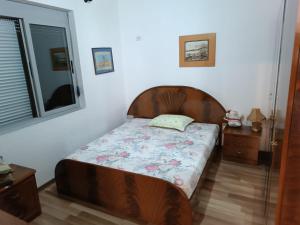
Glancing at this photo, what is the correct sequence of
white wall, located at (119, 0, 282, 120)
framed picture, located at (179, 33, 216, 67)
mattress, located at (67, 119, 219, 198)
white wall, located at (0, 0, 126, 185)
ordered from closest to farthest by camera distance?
mattress, located at (67, 119, 219, 198), white wall, located at (0, 0, 126, 185), white wall, located at (119, 0, 282, 120), framed picture, located at (179, 33, 216, 67)

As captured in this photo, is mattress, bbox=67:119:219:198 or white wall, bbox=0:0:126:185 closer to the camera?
mattress, bbox=67:119:219:198

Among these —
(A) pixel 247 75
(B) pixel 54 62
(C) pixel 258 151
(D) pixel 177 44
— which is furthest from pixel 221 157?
(B) pixel 54 62

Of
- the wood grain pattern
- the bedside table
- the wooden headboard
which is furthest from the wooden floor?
the wood grain pattern

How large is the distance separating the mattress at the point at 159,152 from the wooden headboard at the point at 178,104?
0.19 metres

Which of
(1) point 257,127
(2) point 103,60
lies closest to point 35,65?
(2) point 103,60

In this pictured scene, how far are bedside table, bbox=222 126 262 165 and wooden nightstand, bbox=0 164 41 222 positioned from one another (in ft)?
7.64

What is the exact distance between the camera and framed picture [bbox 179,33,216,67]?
10.1 ft

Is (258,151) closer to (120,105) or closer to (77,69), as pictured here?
(120,105)

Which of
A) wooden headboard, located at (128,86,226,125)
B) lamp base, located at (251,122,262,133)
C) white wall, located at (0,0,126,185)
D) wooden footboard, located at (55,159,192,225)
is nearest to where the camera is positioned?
wooden footboard, located at (55,159,192,225)

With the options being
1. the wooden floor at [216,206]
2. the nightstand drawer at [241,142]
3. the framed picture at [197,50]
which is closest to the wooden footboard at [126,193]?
the wooden floor at [216,206]

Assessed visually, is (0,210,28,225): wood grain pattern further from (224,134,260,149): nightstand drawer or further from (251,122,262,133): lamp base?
(251,122,262,133): lamp base

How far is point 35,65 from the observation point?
2512 millimetres

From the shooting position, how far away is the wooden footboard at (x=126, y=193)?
6.00 feet

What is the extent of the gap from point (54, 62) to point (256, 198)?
2.85 meters
